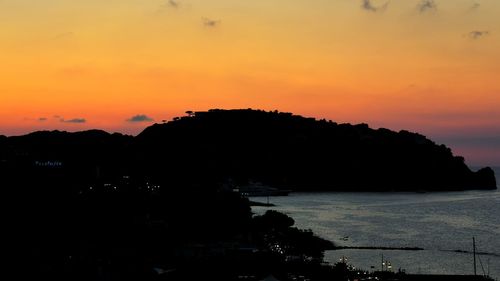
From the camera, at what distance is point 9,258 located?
120ft

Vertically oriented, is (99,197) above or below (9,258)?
above

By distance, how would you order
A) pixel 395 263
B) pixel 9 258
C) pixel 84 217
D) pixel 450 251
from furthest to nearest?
pixel 450 251, pixel 395 263, pixel 84 217, pixel 9 258

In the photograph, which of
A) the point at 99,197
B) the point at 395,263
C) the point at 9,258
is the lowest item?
the point at 395,263

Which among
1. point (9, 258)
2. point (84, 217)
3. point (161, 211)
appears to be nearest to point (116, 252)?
point (84, 217)

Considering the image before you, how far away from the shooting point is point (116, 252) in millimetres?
45562

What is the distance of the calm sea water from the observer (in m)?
74.6

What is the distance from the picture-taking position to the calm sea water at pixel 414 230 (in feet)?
245

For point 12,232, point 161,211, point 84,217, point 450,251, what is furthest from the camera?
point 450,251

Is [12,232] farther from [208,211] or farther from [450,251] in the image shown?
[450,251]

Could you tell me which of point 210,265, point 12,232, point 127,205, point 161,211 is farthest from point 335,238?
point 12,232

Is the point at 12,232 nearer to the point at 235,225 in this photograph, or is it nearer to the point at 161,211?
A: the point at 161,211

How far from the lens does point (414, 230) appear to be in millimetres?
114000

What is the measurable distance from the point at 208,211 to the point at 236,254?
651 inches

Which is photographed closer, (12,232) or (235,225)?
(12,232)
